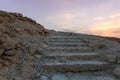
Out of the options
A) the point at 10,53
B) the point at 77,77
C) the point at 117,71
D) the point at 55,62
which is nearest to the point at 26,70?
the point at 10,53

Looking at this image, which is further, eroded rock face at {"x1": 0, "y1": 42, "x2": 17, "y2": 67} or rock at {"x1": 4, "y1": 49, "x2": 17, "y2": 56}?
rock at {"x1": 4, "y1": 49, "x2": 17, "y2": 56}

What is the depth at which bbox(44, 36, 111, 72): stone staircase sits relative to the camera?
14.6 feet

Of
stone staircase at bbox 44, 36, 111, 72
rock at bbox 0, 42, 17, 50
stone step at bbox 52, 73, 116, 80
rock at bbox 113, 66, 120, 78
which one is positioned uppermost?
rock at bbox 0, 42, 17, 50

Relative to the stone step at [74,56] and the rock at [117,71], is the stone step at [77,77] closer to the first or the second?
the rock at [117,71]

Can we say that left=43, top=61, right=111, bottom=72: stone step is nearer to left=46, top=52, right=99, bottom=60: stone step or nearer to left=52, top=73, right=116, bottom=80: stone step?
left=52, top=73, right=116, bottom=80: stone step

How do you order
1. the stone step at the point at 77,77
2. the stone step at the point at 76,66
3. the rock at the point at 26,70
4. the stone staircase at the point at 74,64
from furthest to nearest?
1. the stone step at the point at 76,66
2. the stone staircase at the point at 74,64
3. the stone step at the point at 77,77
4. the rock at the point at 26,70

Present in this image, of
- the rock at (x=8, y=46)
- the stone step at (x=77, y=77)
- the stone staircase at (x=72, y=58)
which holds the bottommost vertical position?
the stone step at (x=77, y=77)

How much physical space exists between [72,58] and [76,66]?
476 mm

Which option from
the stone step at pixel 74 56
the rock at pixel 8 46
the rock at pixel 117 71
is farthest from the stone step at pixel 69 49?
the rock at pixel 117 71

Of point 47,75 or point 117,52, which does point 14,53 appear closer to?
point 47,75

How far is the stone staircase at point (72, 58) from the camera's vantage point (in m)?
4.46

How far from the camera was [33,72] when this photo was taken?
4.18m

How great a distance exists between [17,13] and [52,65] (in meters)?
4.58

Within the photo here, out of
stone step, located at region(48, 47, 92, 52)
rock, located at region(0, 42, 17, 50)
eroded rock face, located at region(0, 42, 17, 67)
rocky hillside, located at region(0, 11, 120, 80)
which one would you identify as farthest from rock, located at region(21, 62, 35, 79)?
stone step, located at region(48, 47, 92, 52)
